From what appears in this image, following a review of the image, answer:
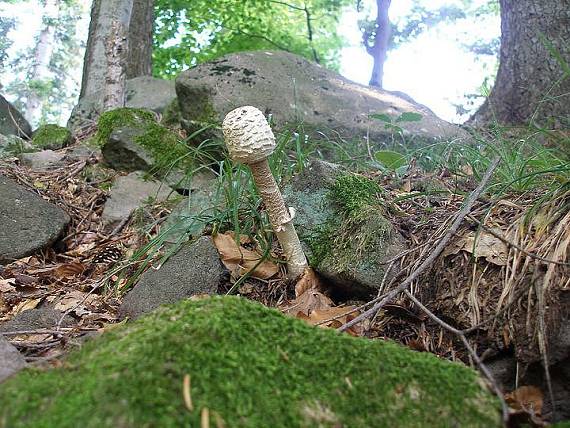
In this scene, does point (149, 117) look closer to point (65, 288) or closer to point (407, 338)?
point (65, 288)

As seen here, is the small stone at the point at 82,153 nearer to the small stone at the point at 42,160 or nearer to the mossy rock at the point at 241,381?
the small stone at the point at 42,160

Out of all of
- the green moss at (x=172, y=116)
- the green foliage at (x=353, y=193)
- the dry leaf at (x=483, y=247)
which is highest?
the dry leaf at (x=483, y=247)

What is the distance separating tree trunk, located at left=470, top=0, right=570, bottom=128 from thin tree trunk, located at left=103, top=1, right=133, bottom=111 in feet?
14.3

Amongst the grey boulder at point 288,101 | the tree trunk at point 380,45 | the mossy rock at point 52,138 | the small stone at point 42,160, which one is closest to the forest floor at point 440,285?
the grey boulder at point 288,101

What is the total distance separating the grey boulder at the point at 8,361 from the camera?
1.57 meters

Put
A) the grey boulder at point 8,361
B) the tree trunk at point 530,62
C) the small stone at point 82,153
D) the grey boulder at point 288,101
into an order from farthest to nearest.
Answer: the small stone at point 82,153 < the tree trunk at point 530,62 < the grey boulder at point 288,101 < the grey boulder at point 8,361

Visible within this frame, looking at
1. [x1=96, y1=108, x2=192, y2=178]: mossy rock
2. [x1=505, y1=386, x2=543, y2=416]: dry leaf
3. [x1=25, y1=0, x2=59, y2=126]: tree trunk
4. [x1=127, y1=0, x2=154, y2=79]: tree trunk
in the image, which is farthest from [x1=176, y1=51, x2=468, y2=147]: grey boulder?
[x1=25, y1=0, x2=59, y2=126]: tree trunk

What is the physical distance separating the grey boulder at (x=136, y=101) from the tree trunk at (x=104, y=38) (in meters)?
0.40

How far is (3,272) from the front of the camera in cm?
359

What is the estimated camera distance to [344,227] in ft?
9.50

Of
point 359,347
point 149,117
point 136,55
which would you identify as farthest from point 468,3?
point 359,347

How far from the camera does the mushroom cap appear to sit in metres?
2.33

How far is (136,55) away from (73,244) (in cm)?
615

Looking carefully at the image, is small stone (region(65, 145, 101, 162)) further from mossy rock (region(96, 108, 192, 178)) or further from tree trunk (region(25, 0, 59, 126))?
tree trunk (region(25, 0, 59, 126))
